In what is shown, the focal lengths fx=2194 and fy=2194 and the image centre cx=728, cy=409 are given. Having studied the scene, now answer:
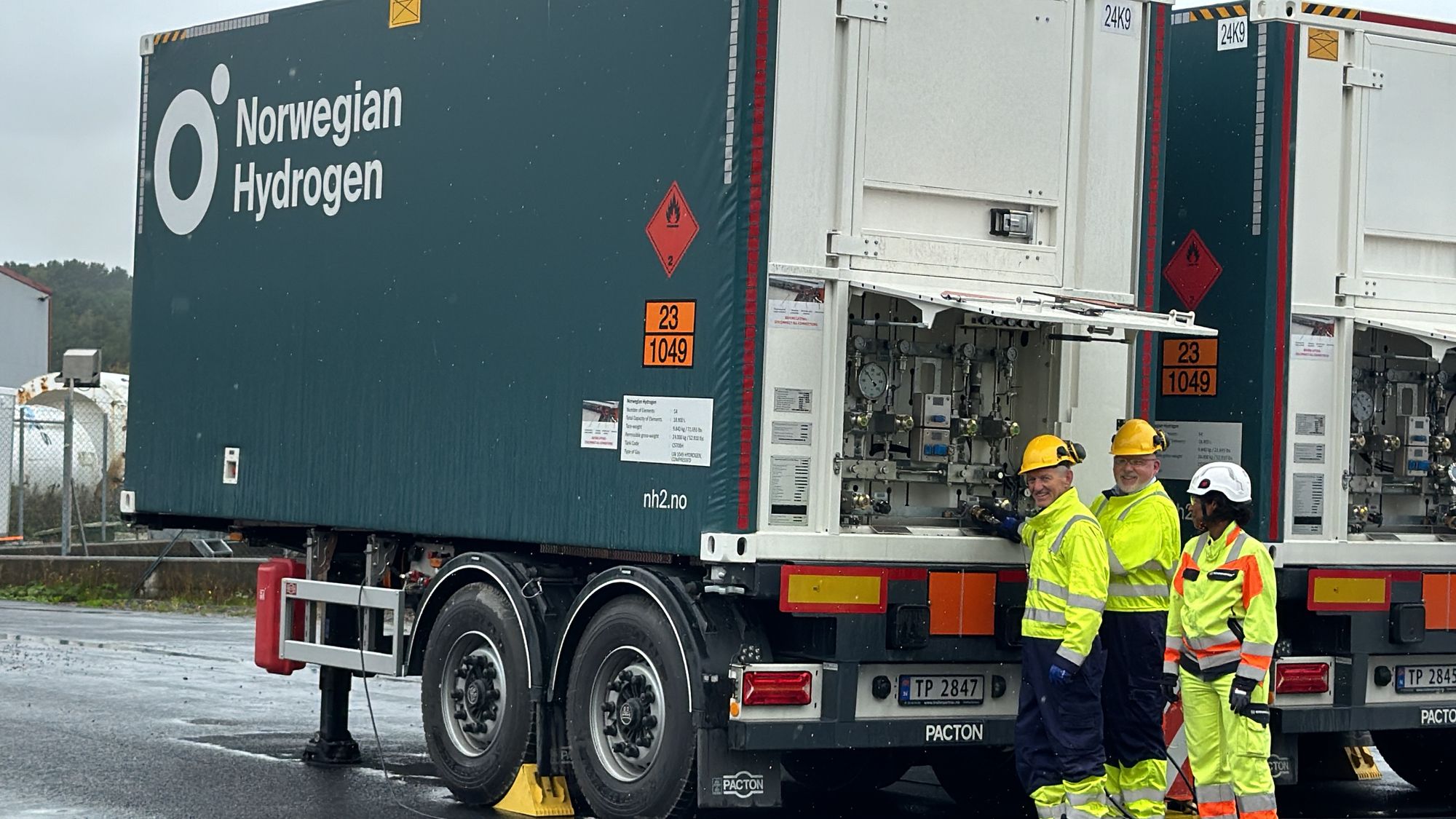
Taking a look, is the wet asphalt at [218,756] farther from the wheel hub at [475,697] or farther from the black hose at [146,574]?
the black hose at [146,574]

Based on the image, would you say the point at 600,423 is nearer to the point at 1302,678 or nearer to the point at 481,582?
the point at 481,582

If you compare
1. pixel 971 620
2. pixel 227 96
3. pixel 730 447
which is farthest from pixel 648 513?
pixel 227 96

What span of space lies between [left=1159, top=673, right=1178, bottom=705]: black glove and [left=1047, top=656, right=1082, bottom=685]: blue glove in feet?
2.42

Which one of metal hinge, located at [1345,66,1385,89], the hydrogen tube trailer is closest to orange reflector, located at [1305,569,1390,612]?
the hydrogen tube trailer

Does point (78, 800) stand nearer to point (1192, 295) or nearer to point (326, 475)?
point (326, 475)

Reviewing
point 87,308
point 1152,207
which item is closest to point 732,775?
point 1152,207

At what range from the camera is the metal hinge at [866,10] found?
9.00 meters

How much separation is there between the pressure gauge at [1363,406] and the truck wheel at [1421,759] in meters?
2.05

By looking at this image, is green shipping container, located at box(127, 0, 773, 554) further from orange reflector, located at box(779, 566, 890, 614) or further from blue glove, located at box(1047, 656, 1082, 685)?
blue glove, located at box(1047, 656, 1082, 685)

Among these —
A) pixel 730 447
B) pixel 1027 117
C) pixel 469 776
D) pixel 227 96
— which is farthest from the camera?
pixel 227 96

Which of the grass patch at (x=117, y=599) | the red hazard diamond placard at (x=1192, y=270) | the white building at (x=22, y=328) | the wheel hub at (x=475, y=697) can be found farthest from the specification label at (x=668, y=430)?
the white building at (x=22, y=328)

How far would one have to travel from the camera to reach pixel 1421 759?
39.5 ft

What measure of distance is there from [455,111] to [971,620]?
3.59 metres

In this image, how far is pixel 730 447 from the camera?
872cm
